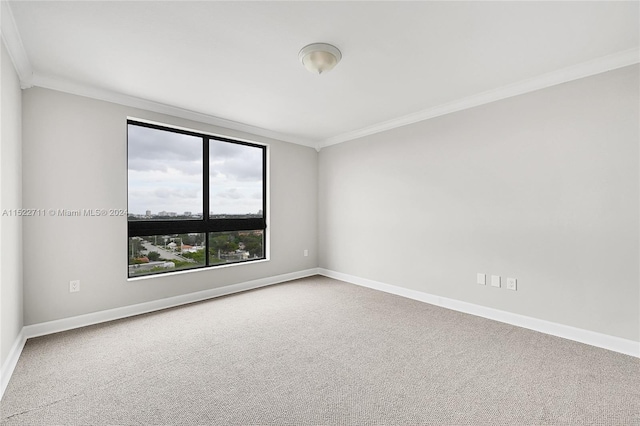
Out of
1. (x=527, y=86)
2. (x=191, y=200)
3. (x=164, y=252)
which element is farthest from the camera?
(x=191, y=200)

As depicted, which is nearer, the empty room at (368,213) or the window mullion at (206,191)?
the empty room at (368,213)

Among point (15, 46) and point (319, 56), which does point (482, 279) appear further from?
point (15, 46)

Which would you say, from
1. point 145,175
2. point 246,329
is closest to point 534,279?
point 246,329

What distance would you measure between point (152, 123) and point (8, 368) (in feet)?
8.81

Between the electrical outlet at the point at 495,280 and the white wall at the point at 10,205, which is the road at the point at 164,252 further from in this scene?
the electrical outlet at the point at 495,280

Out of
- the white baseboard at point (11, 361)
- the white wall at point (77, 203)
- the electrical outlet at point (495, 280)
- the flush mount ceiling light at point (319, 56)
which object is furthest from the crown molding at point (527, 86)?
the white baseboard at point (11, 361)

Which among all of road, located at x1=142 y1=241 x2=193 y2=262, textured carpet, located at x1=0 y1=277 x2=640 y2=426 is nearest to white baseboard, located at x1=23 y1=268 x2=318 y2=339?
textured carpet, located at x1=0 y1=277 x2=640 y2=426

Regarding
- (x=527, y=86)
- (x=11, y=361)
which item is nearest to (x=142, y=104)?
(x=11, y=361)

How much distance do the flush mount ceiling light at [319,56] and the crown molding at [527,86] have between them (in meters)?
1.80

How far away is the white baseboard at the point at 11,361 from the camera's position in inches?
77.6

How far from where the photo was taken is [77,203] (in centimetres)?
304

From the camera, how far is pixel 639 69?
244cm

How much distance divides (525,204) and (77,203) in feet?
15.2

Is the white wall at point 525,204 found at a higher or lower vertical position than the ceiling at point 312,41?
lower
